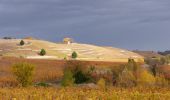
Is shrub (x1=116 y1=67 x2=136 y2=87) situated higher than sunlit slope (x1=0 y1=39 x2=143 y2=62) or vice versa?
sunlit slope (x1=0 y1=39 x2=143 y2=62)

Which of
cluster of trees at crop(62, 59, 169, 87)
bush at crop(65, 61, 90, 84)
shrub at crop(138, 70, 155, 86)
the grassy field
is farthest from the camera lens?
the grassy field

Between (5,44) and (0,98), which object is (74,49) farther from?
(0,98)

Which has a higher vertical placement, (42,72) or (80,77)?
(42,72)

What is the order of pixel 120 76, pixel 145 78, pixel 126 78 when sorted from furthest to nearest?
pixel 145 78 → pixel 120 76 → pixel 126 78

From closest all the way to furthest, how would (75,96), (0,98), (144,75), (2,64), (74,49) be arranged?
(0,98)
(75,96)
(144,75)
(2,64)
(74,49)

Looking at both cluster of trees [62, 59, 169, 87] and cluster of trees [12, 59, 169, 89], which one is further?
cluster of trees [62, 59, 169, 87]

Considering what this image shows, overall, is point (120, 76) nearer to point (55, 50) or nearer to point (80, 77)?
point (80, 77)

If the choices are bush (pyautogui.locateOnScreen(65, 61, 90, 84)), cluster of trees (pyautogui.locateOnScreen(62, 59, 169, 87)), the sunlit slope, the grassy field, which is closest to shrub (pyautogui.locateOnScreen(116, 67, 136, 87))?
cluster of trees (pyautogui.locateOnScreen(62, 59, 169, 87))

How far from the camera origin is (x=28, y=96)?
25062 millimetres

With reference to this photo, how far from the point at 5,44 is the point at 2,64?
6728cm

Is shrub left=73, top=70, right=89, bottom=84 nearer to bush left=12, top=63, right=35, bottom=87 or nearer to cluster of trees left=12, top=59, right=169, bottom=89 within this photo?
cluster of trees left=12, top=59, right=169, bottom=89

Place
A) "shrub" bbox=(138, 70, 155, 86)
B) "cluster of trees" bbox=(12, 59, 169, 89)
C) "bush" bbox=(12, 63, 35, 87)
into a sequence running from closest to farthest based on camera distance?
"bush" bbox=(12, 63, 35, 87), "cluster of trees" bbox=(12, 59, 169, 89), "shrub" bbox=(138, 70, 155, 86)

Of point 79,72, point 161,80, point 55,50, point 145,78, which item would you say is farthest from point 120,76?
point 55,50

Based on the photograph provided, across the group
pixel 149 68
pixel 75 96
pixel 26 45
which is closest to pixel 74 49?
pixel 26 45
